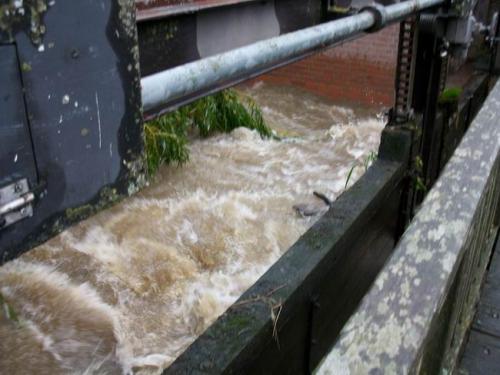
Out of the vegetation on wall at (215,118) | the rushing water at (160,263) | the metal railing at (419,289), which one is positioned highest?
the metal railing at (419,289)

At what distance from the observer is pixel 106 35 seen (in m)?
0.97

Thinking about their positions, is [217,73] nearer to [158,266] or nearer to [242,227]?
[158,266]

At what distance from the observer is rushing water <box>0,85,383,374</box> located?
435 centimetres

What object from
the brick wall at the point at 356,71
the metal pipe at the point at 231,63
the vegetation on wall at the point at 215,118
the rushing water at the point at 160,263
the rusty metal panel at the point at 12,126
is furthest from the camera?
the brick wall at the point at 356,71

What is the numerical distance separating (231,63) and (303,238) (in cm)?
191

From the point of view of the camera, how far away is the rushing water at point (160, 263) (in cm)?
435

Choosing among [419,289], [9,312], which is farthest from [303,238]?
[9,312]

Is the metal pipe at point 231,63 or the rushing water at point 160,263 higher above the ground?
the metal pipe at point 231,63

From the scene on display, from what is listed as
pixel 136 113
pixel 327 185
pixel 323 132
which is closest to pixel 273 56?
pixel 136 113

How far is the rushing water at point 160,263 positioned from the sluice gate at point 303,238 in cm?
147

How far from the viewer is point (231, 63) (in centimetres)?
147

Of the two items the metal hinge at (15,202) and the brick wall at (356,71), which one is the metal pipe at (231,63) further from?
the brick wall at (356,71)

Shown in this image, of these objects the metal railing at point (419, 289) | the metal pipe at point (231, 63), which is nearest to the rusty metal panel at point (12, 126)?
the metal pipe at point (231, 63)

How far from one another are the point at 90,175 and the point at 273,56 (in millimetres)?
844
